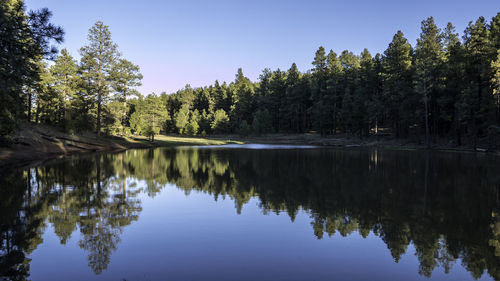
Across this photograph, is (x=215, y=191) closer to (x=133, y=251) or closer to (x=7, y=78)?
(x=133, y=251)

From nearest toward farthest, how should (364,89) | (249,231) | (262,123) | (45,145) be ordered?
1. (249,231)
2. (45,145)
3. (364,89)
4. (262,123)

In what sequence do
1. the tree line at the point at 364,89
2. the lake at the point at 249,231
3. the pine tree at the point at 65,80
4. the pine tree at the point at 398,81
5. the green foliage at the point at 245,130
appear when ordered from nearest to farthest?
the lake at the point at 249,231 → the tree line at the point at 364,89 → the pine tree at the point at 65,80 → the pine tree at the point at 398,81 → the green foliage at the point at 245,130

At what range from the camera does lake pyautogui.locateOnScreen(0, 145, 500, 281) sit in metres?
6.55

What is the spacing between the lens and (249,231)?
9.32 metres

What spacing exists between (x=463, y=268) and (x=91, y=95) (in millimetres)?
56228

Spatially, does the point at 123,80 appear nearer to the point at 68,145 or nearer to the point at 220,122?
the point at 68,145

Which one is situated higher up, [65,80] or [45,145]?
[65,80]

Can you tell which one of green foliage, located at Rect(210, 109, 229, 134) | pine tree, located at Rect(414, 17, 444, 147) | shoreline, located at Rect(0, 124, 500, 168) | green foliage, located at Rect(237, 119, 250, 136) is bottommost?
shoreline, located at Rect(0, 124, 500, 168)

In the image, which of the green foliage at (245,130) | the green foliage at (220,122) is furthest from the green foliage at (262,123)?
the green foliage at (220,122)

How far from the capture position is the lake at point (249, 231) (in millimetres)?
6551

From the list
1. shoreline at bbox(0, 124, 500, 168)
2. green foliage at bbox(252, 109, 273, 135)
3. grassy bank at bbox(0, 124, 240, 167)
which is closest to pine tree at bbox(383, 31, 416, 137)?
shoreline at bbox(0, 124, 500, 168)

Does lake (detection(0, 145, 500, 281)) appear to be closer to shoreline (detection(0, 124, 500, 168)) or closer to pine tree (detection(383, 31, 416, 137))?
shoreline (detection(0, 124, 500, 168))

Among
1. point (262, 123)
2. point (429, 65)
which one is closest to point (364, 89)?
point (429, 65)

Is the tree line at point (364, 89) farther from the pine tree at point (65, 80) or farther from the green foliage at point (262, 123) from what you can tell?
the green foliage at point (262, 123)
